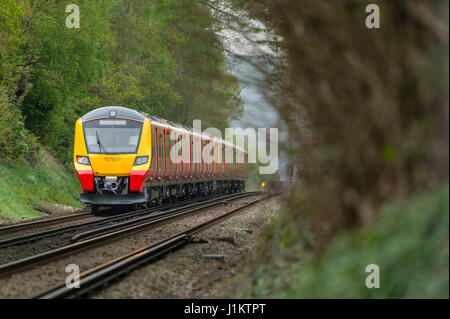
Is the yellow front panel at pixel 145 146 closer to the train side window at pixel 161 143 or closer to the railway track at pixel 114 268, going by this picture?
the train side window at pixel 161 143

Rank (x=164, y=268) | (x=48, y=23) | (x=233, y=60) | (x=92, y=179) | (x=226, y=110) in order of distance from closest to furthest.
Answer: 1. (x=233, y=60)
2. (x=226, y=110)
3. (x=164, y=268)
4. (x=92, y=179)
5. (x=48, y=23)

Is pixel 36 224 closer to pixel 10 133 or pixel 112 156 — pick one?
pixel 112 156

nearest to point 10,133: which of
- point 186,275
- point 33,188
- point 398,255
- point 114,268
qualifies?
point 33,188

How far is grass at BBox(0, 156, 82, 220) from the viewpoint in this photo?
63.1 ft

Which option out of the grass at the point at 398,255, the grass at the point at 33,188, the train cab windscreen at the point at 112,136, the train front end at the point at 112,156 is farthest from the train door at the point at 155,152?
the grass at the point at 398,255

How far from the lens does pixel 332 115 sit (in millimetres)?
4707

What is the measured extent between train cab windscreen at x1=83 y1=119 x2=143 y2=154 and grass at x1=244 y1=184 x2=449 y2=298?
14275 mm

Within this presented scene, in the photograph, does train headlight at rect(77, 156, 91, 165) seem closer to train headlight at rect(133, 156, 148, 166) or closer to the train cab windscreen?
the train cab windscreen

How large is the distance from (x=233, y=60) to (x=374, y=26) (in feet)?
8.44

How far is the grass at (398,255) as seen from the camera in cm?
366

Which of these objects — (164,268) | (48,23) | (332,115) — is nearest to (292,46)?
(332,115)

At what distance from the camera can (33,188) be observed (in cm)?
2292
